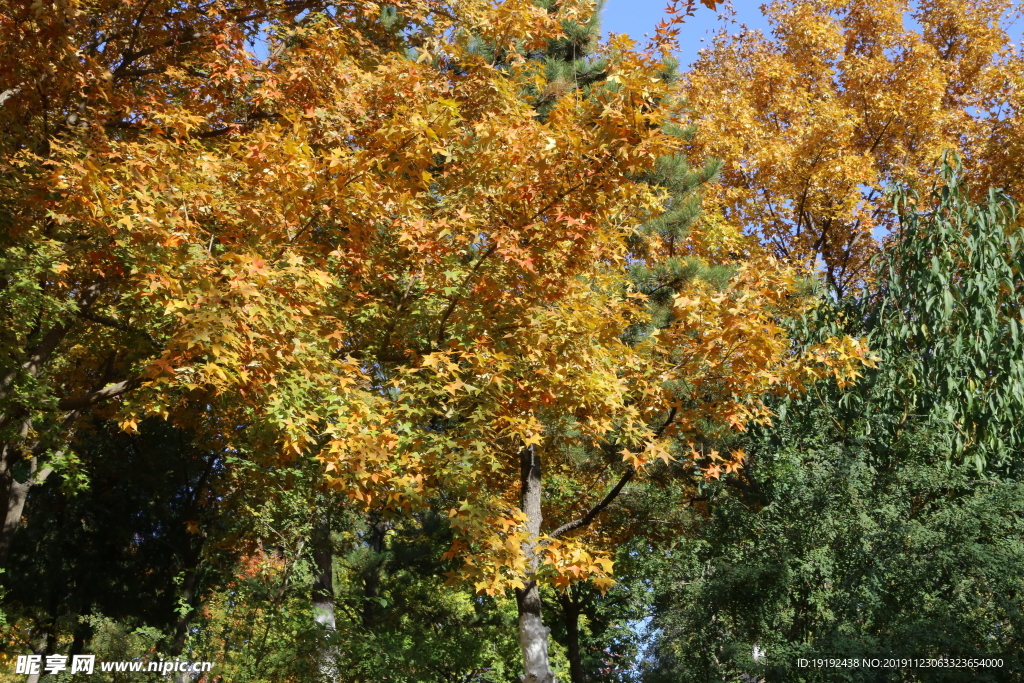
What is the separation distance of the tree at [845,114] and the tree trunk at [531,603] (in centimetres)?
966

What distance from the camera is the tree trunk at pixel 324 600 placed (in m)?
11.0

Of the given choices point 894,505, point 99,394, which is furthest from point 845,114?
point 99,394

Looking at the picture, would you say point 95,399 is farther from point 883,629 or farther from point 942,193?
point 942,193

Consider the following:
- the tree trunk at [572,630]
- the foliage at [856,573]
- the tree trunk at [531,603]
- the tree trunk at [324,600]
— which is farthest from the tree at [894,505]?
the tree trunk at [324,600]

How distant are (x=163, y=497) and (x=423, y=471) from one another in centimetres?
848

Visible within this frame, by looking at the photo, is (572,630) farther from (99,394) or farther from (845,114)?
(845,114)

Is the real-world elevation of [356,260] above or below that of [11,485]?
above

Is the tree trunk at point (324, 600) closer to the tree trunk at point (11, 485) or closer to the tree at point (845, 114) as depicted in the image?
the tree trunk at point (11, 485)

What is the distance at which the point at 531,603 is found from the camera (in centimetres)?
941

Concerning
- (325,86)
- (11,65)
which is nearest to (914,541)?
(325,86)

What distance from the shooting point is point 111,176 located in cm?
786

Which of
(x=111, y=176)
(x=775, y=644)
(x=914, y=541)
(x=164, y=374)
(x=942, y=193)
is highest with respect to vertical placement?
(x=942, y=193)

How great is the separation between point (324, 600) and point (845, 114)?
1494 cm

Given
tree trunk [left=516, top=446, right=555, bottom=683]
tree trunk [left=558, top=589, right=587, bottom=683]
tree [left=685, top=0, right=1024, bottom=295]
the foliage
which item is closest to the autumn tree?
tree trunk [left=516, top=446, right=555, bottom=683]
